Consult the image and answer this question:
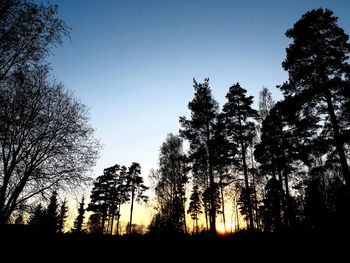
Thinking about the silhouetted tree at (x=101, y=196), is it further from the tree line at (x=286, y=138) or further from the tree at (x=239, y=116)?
the tree at (x=239, y=116)

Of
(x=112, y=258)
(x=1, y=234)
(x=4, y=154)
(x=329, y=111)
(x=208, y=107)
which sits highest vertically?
(x=208, y=107)

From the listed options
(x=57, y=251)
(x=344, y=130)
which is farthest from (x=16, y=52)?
(x=344, y=130)

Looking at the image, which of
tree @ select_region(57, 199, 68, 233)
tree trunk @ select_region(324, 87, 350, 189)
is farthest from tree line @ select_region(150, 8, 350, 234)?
tree @ select_region(57, 199, 68, 233)

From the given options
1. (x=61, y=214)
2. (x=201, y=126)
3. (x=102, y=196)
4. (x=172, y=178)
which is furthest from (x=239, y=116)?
(x=61, y=214)

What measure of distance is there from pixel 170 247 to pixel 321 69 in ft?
46.7

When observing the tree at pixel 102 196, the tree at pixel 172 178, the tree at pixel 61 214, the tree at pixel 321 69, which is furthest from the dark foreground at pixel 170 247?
the tree at pixel 102 196

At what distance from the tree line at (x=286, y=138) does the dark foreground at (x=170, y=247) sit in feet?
8.30

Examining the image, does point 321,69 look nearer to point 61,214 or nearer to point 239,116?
point 239,116

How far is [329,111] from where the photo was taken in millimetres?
12609

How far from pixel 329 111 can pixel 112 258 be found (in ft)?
47.1

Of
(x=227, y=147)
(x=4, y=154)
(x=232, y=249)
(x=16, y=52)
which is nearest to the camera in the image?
(x=232, y=249)

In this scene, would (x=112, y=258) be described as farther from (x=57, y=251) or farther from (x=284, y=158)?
(x=284, y=158)

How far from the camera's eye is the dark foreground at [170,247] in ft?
18.3

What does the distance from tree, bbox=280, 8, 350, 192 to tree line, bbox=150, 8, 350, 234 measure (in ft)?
0.16
